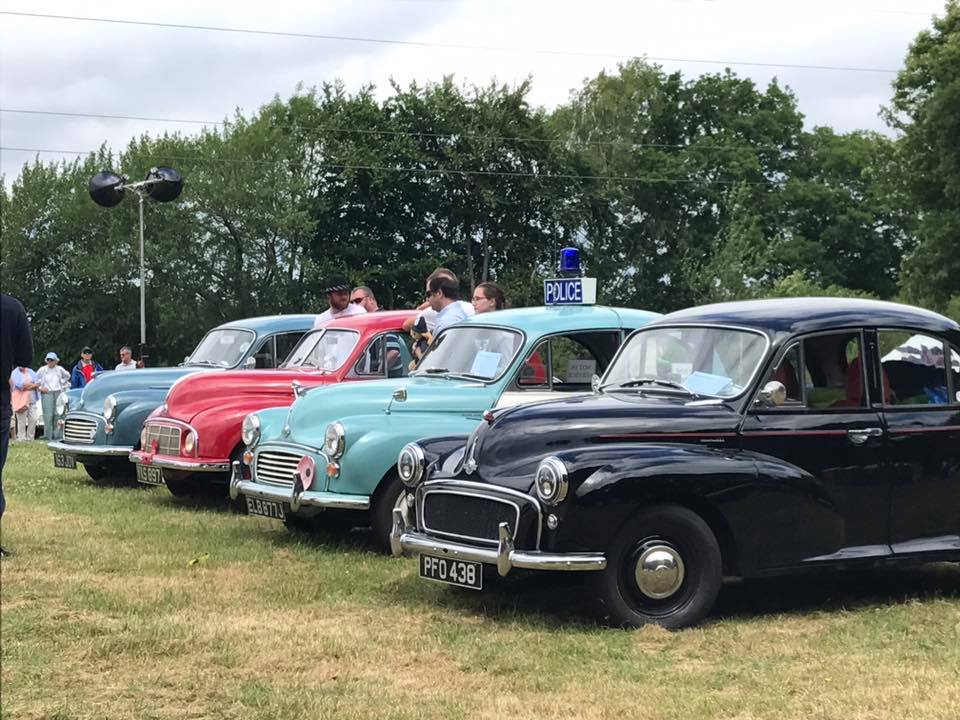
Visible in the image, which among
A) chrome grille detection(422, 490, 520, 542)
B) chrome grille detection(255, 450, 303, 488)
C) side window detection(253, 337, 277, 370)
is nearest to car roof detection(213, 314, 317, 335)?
side window detection(253, 337, 277, 370)

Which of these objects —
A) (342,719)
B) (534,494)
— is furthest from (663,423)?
(342,719)

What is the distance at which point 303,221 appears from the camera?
46375 mm

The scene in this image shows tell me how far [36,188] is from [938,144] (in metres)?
32.6

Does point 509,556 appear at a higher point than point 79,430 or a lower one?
lower

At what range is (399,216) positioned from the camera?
4703cm

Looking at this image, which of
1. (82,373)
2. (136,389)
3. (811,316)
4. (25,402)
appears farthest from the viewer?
(82,373)

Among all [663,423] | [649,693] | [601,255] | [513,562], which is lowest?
[649,693]

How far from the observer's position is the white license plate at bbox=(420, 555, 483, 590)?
23.1 feet

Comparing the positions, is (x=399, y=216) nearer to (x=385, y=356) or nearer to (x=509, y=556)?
(x=385, y=356)

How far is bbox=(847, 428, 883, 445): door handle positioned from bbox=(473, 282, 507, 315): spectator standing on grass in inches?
176

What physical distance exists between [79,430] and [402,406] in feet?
19.7

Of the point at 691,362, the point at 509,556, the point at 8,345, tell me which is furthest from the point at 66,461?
the point at 509,556

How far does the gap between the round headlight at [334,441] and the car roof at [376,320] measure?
111 inches

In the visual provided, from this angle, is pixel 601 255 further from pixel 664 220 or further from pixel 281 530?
pixel 281 530
